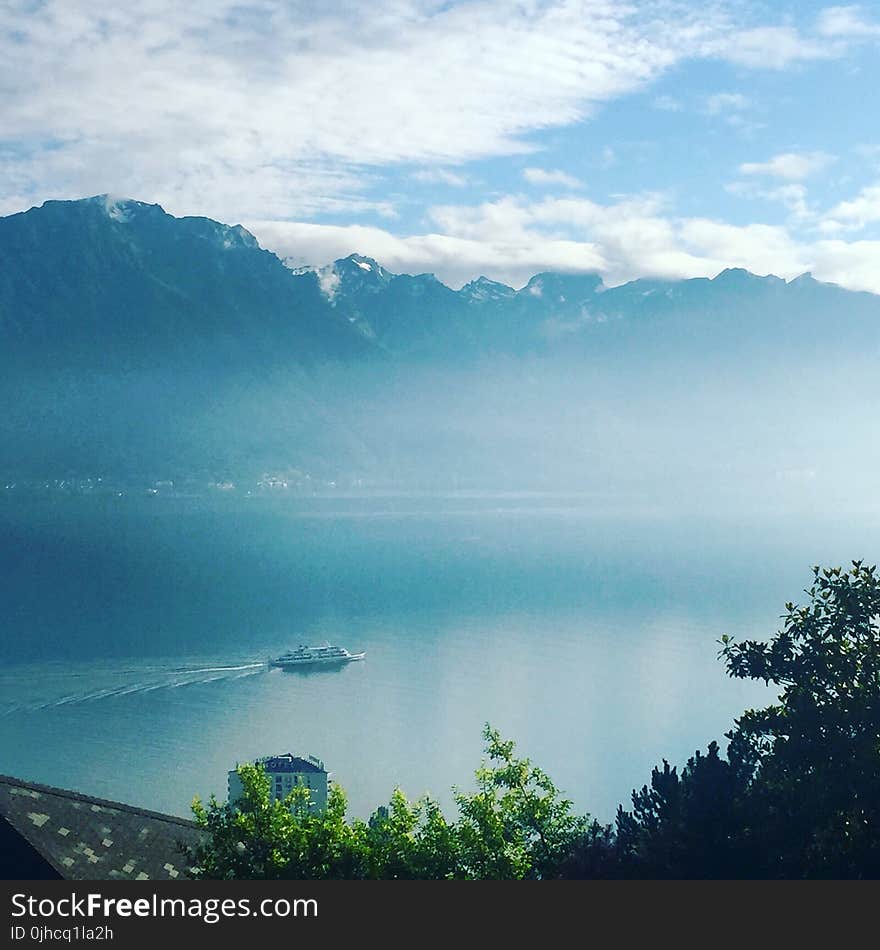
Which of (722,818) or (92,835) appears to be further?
(722,818)

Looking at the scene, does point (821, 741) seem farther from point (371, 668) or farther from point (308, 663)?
point (371, 668)

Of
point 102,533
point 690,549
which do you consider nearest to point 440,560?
point 690,549

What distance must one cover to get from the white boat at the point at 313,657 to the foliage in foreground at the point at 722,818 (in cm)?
6879

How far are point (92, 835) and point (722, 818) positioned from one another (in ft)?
32.0

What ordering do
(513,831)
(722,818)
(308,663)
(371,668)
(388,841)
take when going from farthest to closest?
1. (371,668)
2. (308,663)
3. (513,831)
4. (722,818)
5. (388,841)

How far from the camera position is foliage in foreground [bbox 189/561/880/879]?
15.1 m

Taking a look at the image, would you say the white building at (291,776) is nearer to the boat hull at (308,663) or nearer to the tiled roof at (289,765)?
the tiled roof at (289,765)

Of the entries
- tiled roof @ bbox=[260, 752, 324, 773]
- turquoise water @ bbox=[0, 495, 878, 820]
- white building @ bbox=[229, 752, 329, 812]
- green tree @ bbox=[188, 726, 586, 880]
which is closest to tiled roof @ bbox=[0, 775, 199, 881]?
green tree @ bbox=[188, 726, 586, 880]

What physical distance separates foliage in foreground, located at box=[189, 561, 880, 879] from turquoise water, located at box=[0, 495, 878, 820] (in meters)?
37.2

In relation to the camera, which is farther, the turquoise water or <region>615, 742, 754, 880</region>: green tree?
the turquoise water

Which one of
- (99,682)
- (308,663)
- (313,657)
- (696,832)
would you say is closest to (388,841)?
(696,832)

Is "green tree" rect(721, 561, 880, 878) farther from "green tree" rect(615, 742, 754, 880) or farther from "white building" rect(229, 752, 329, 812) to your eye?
"white building" rect(229, 752, 329, 812)

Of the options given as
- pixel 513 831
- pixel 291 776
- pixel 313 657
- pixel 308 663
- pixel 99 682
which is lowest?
pixel 291 776

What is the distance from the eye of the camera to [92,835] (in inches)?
636
